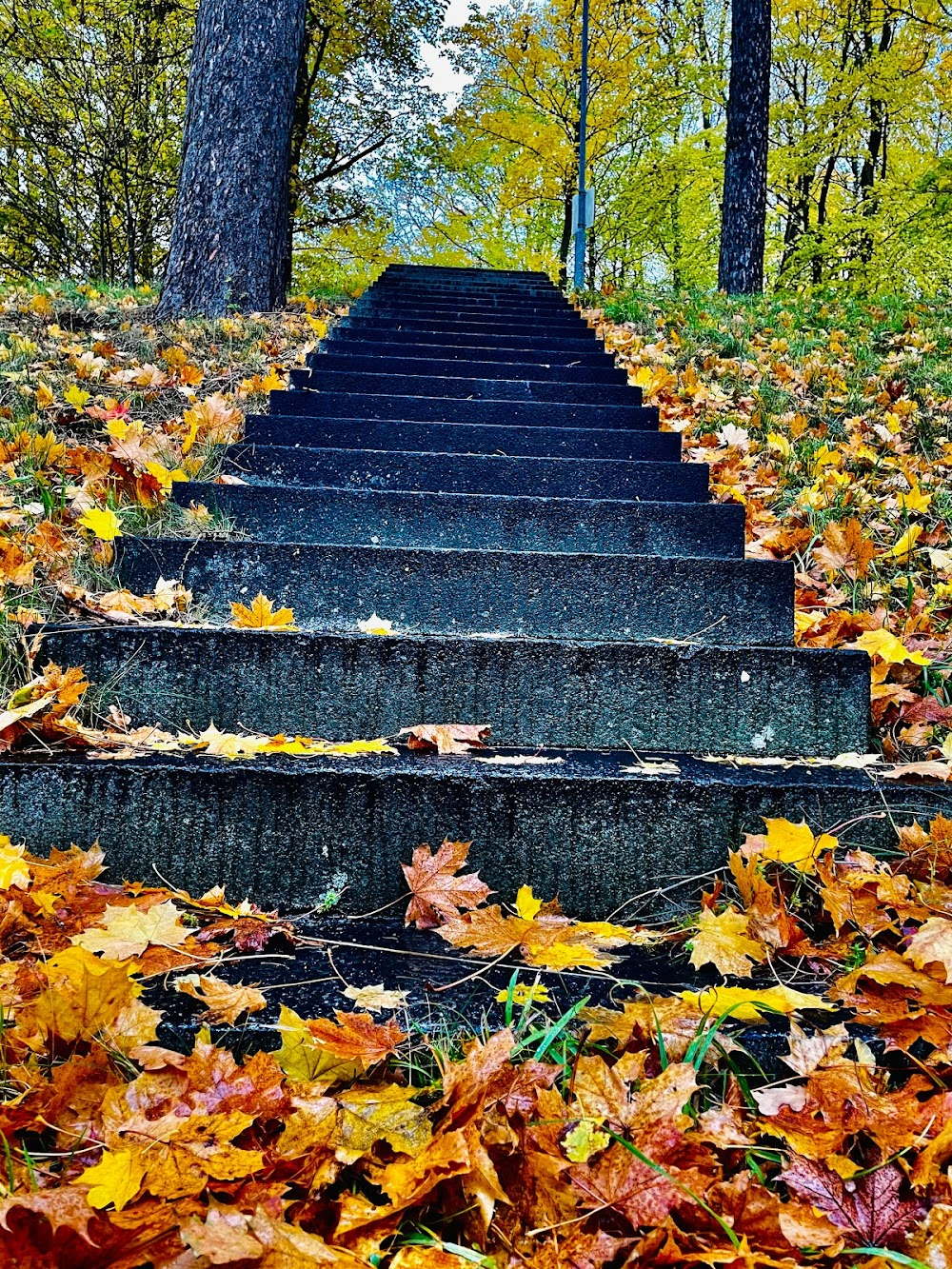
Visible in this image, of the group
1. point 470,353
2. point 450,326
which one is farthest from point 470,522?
point 450,326

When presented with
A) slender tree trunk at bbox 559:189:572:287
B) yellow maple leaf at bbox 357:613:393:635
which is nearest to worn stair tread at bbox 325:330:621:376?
yellow maple leaf at bbox 357:613:393:635

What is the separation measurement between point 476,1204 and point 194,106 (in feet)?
20.9

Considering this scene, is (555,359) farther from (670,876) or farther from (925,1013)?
(925,1013)

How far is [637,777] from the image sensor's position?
5.92 feet

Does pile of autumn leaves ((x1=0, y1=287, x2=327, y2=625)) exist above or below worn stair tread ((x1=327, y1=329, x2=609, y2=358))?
below

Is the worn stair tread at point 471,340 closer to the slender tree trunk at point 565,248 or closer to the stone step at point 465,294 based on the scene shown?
the stone step at point 465,294

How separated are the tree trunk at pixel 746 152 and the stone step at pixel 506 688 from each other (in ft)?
24.0

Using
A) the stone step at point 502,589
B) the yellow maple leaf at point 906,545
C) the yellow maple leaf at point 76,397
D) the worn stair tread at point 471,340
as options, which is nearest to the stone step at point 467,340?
the worn stair tread at point 471,340

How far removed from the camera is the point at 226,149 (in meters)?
5.59

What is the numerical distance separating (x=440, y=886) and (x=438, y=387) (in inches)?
125

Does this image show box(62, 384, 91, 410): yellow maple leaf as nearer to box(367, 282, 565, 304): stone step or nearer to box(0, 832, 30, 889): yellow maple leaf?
box(0, 832, 30, 889): yellow maple leaf

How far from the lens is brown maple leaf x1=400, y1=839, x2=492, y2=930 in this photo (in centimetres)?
168

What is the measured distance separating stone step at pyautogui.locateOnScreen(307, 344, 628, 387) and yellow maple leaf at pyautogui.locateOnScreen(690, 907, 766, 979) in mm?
3536

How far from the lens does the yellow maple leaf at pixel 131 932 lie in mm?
1376
